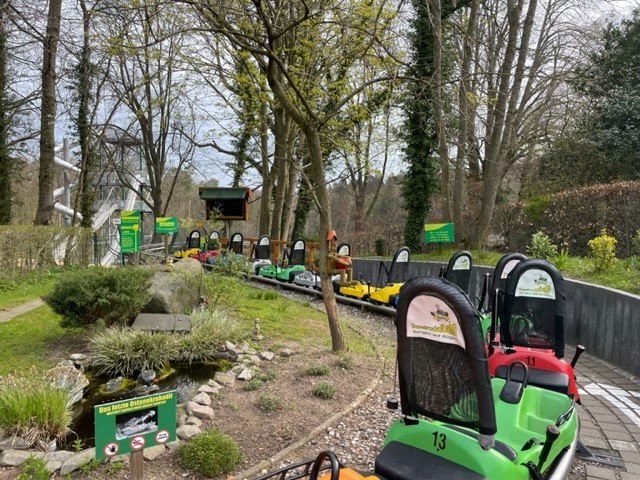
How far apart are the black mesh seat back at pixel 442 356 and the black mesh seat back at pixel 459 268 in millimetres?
4744

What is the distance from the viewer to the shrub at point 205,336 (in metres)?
6.02

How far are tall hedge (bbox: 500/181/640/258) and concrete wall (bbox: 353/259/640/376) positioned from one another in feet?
14.5

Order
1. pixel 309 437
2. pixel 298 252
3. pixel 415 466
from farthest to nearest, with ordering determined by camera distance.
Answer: pixel 298 252 < pixel 309 437 < pixel 415 466

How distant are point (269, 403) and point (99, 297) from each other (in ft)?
10.2

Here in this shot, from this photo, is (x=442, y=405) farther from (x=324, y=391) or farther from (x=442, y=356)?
(x=324, y=391)

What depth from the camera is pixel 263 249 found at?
15992mm

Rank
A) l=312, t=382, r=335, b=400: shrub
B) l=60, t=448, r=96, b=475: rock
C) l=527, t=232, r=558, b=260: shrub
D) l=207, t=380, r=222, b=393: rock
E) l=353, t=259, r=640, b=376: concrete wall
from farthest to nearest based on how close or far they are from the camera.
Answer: l=527, t=232, r=558, b=260: shrub < l=353, t=259, r=640, b=376: concrete wall < l=207, t=380, r=222, b=393: rock < l=312, t=382, r=335, b=400: shrub < l=60, t=448, r=96, b=475: rock

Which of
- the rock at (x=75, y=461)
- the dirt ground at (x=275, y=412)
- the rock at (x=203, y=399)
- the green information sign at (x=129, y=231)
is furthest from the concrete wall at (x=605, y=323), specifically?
the green information sign at (x=129, y=231)

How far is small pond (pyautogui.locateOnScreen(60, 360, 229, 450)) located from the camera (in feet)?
13.6

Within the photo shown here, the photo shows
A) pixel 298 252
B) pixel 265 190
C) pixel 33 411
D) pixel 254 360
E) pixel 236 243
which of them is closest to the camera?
pixel 33 411

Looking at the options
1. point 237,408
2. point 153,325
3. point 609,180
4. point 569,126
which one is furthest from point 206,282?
point 569,126

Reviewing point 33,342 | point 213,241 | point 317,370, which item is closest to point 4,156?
point 213,241

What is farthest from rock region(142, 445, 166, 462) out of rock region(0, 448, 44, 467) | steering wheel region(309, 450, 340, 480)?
steering wheel region(309, 450, 340, 480)

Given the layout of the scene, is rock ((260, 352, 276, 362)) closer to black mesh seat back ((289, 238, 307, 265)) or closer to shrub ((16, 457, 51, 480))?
shrub ((16, 457, 51, 480))
